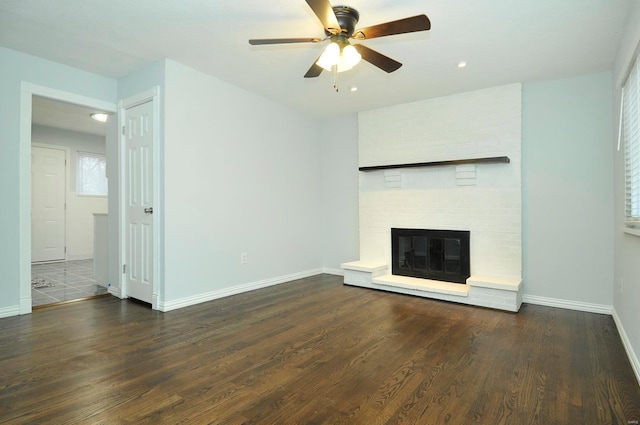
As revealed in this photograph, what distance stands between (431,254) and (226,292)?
102 inches

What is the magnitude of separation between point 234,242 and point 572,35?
3823 millimetres

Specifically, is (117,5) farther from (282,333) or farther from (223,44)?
(282,333)

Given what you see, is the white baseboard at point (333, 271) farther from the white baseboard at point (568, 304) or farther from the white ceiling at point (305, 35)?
the white ceiling at point (305, 35)

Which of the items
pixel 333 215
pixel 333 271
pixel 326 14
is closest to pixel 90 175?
pixel 333 215

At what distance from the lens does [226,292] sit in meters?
3.95

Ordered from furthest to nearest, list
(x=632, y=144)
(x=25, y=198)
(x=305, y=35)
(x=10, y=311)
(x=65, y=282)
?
1. (x=65, y=282)
2. (x=25, y=198)
3. (x=10, y=311)
4. (x=305, y=35)
5. (x=632, y=144)

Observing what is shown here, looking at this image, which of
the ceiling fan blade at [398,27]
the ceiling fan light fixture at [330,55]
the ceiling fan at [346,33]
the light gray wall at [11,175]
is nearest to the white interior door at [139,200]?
the light gray wall at [11,175]

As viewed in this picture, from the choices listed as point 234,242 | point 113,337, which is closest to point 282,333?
point 113,337

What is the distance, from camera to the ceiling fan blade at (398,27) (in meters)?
2.04

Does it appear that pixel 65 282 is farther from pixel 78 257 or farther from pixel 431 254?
pixel 431 254

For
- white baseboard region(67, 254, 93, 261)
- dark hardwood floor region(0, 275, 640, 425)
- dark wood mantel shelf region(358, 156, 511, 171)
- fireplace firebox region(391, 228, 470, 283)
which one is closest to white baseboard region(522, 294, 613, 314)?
dark hardwood floor region(0, 275, 640, 425)

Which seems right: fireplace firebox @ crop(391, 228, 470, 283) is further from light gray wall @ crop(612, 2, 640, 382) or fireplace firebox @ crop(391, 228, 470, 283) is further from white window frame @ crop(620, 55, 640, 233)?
white window frame @ crop(620, 55, 640, 233)

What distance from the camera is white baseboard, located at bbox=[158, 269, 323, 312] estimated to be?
11.1 feet

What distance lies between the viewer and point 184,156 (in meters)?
3.53
